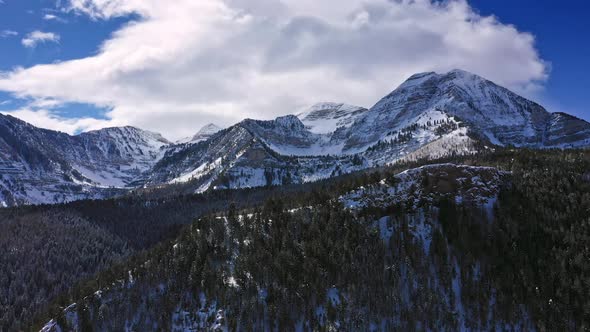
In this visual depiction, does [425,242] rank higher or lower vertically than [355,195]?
lower

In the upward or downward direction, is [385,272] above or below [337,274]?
above

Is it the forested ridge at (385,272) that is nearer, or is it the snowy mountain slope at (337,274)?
the forested ridge at (385,272)

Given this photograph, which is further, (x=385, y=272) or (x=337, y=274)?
(x=337, y=274)

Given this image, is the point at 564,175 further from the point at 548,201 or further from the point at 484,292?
the point at 484,292

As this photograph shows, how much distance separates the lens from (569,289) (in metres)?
90.7

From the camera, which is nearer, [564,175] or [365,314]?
[365,314]

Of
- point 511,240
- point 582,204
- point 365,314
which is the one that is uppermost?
point 582,204

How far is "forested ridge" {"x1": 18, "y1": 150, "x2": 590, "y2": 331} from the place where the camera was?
91.4m

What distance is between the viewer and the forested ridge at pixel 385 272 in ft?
→ 300

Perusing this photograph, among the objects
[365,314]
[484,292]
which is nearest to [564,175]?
[484,292]

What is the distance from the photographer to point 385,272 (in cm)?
10162

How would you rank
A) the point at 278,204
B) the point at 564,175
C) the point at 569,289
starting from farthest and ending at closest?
the point at 278,204 → the point at 564,175 → the point at 569,289

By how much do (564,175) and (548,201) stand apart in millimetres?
19548

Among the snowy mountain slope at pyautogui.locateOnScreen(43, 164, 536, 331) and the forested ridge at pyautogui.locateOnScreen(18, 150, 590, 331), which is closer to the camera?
the forested ridge at pyautogui.locateOnScreen(18, 150, 590, 331)
